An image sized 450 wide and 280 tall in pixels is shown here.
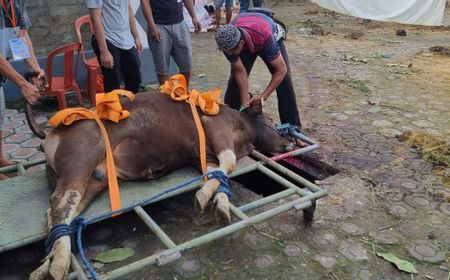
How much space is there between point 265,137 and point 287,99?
0.68m

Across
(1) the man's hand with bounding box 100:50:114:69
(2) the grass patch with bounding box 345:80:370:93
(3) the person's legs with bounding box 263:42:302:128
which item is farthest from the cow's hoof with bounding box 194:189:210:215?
(2) the grass patch with bounding box 345:80:370:93

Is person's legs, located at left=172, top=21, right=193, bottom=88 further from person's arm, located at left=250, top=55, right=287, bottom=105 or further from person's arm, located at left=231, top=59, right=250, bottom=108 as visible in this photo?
person's arm, located at left=250, top=55, right=287, bottom=105

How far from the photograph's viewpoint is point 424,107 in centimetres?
634

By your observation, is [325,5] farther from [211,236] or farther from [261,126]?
[211,236]

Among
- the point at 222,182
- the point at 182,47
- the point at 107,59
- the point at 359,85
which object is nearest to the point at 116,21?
the point at 107,59

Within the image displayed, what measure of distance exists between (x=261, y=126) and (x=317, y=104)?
2190 mm

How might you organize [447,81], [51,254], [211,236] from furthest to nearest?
[447,81] → [211,236] → [51,254]

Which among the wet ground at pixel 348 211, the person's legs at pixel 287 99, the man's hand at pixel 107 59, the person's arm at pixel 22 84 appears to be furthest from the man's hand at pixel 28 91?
the person's legs at pixel 287 99

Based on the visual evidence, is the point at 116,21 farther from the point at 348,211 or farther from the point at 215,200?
the point at 348,211

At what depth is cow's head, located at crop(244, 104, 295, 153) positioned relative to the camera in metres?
4.54

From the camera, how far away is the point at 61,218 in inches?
119

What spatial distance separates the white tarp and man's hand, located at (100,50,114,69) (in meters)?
9.74

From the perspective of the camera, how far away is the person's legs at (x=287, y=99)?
491cm

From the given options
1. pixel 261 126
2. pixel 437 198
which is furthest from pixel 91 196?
pixel 437 198
